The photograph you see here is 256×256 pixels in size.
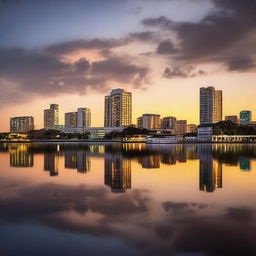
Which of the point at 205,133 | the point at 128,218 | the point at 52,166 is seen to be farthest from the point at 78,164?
the point at 205,133

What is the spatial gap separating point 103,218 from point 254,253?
639 centimetres

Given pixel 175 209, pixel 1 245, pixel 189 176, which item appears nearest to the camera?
pixel 1 245

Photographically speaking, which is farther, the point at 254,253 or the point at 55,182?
the point at 55,182

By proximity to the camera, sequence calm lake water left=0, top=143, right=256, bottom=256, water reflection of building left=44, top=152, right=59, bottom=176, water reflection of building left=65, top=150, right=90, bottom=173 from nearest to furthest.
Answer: calm lake water left=0, top=143, right=256, bottom=256 → water reflection of building left=44, top=152, right=59, bottom=176 → water reflection of building left=65, top=150, right=90, bottom=173

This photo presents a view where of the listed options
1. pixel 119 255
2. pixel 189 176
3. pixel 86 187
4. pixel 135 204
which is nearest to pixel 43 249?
pixel 119 255

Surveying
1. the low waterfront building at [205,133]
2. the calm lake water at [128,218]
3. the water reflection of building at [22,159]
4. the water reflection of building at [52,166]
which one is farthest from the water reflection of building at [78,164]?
the low waterfront building at [205,133]

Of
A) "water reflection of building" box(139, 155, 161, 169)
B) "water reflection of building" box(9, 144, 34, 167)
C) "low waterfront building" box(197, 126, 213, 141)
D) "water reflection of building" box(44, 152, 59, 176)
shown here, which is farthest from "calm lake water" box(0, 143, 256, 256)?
"low waterfront building" box(197, 126, 213, 141)

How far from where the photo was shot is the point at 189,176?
25453 millimetres

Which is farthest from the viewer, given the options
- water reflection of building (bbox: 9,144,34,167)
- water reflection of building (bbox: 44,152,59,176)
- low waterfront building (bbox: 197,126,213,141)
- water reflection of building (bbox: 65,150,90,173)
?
low waterfront building (bbox: 197,126,213,141)

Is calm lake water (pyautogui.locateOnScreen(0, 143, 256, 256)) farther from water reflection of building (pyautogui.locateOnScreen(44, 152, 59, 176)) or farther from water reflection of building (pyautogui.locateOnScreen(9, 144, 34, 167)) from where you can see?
water reflection of building (pyautogui.locateOnScreen(9, 144, 34, 167))

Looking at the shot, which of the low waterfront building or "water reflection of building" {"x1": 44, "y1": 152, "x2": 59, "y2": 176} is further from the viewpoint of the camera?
the low waterfront building

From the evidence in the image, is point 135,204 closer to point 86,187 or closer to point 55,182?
point 86,187

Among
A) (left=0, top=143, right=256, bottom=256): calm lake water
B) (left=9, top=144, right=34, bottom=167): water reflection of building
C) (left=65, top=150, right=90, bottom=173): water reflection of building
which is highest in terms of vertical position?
(left=0, top=143, right=256, bottom=256): calm lake water

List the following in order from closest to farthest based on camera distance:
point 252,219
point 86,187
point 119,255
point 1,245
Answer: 1. point 119,255
2. point 1,245
3. point 252,219
4. point 86,187
